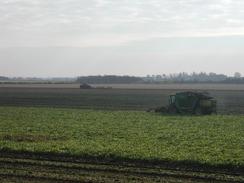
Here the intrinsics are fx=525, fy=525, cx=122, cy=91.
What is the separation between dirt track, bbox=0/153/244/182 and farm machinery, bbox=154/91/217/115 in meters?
25.1

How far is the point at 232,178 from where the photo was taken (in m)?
15.0

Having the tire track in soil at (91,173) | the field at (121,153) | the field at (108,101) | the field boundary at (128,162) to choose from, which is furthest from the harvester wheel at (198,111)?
the tire track in soil at (91,173)

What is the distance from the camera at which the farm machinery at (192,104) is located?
41938 millimetres

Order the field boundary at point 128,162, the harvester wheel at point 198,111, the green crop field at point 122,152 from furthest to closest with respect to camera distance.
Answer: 1. the harvester wheel at point 198,111
2. the field boundary at point 128,162
3. the green crop field at point 122,152

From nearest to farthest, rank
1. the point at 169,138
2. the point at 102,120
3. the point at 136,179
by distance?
the point at 136,179 → the point at 169,138 → the point at 102,120

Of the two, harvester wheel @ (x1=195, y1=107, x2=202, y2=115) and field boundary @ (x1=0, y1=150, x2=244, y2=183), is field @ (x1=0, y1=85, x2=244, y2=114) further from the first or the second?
field boundary @ (x1=0, y1=150, x2=244, y2=183)

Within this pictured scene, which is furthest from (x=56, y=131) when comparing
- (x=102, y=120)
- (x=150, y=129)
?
(x=102, y=120)

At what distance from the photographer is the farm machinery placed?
41.9 m

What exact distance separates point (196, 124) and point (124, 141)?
10.3 metres

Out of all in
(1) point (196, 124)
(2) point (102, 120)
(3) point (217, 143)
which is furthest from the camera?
(2) point (102, 120)

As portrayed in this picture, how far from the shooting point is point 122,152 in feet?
62.4

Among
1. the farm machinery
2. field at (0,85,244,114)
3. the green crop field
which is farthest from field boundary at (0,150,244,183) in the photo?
field at (0,85,244,114)

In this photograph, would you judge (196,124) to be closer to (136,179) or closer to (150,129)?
(150,129)

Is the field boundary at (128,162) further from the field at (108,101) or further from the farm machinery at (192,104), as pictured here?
the field at (108,101)
